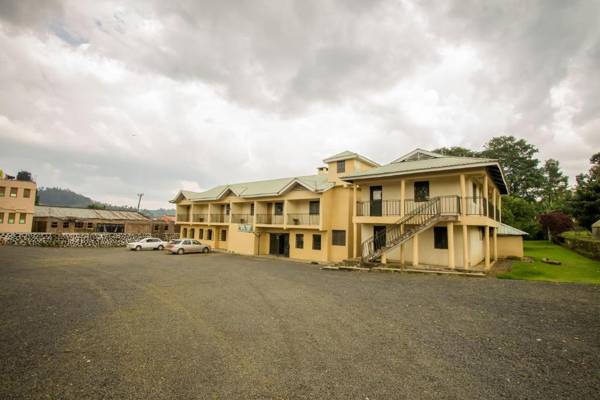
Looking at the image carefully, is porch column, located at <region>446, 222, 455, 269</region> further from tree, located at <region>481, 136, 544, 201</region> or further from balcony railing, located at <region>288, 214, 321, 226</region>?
tree, located at <region>481, 136, 544, 201</region>

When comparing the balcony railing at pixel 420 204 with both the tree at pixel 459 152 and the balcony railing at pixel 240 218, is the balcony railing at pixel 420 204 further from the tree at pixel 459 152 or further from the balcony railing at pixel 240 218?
the tree at pixel 459 152

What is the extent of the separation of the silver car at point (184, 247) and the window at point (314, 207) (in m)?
13.3

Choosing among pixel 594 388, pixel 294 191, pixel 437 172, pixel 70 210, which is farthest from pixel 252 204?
pixel 70 210

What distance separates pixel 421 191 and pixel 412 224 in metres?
2.52

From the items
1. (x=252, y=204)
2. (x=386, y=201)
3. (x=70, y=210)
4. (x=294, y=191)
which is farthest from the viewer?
(x=70, y=210)

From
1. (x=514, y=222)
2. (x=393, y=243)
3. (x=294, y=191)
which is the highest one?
(x=294, y=191)

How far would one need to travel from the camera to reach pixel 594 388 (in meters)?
4.64

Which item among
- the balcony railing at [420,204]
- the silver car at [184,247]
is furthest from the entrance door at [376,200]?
the silver car at [184,247]

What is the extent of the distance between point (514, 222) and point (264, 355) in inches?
1466

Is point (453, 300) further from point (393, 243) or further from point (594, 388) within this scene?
point (393, 243)

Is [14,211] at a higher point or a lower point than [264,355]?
higher

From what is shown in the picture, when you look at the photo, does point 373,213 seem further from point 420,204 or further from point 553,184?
point 553,184

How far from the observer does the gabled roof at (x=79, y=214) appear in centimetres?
4083

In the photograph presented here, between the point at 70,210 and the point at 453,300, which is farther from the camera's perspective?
the point at 70,210
